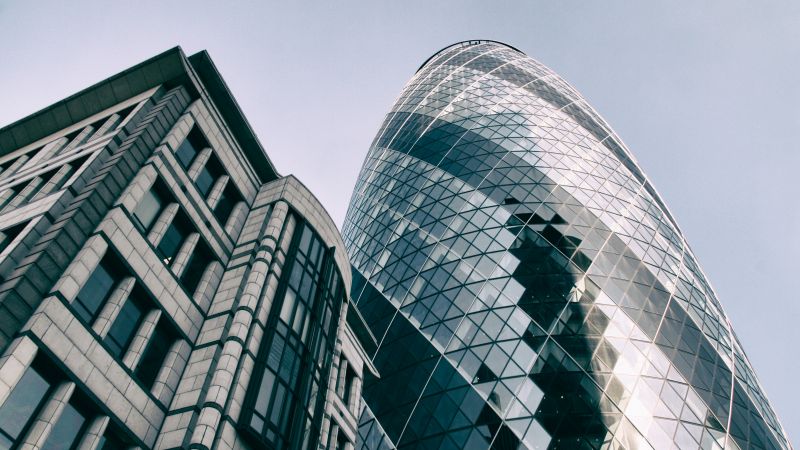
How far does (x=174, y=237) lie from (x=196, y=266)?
Result: 1060 millimetres

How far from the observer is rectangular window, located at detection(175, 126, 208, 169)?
16859 millimetres

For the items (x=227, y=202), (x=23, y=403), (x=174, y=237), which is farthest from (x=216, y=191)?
(x=23, y=403)

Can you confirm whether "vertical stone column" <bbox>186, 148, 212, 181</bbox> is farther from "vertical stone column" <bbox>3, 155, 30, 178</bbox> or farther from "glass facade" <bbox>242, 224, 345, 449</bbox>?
"vertical stone column" <bbox>3, 155, 30, 178</bbox>

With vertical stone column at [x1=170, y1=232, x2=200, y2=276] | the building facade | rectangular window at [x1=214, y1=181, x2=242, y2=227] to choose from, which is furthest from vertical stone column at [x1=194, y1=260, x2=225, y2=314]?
rectangular window at [x1=214, y1=181, x2=242, y2=227]

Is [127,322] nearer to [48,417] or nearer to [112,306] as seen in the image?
[112,306]

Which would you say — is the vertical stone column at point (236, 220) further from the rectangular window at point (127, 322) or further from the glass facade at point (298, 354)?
the rectangular window at point (127, 322)

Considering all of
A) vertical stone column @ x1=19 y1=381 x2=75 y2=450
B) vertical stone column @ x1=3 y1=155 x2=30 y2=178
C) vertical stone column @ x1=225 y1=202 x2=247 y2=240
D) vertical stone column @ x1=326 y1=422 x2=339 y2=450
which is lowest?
vertical stone column @ x1=19 y1=381 x2=75 y2=450

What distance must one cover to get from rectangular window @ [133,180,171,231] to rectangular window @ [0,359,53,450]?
14.9ft

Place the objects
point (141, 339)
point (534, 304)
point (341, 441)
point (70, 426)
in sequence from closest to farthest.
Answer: point (70, 426) → point (141, 339) → point (341, 441) → point (534, 304)

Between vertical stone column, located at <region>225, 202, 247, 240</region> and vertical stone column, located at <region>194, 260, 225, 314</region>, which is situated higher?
vertical stone column, located at <region>225, 202, 247, 240</region>

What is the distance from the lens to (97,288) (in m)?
12.2

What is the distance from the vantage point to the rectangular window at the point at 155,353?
41.7 ft

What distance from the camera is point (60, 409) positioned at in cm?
998

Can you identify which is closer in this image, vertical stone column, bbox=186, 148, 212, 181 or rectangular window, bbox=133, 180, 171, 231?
rectangular window, bbox=133, 180, 171, 231
